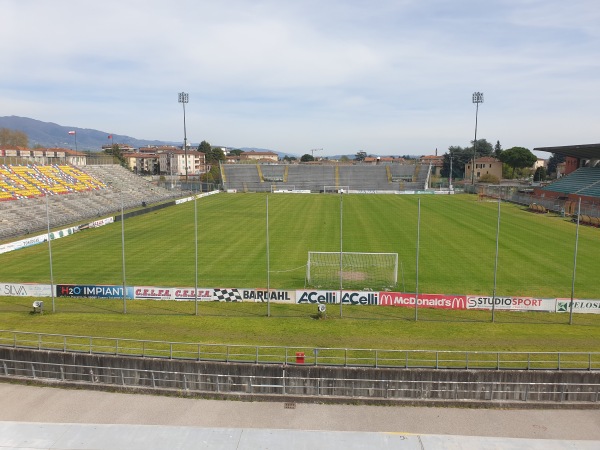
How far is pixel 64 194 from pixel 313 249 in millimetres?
42335

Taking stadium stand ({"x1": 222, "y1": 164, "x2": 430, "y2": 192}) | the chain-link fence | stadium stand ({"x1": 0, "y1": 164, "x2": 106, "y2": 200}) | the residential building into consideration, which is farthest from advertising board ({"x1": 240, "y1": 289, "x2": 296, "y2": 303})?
the residential building

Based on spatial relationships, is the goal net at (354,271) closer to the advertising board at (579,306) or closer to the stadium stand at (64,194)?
the advertising board at (579,306)

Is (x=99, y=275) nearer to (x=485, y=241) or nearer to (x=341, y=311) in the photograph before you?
(x=341, y=311)

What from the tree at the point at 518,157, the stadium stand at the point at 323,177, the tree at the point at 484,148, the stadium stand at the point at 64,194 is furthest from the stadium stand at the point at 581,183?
the tree at the point at 484,148

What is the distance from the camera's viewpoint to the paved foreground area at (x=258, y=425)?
13.1m

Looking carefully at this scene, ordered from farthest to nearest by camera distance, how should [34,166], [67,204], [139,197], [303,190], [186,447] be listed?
1. [303,190]
2. [139,197]
3. [34,166]
4. [67,204]
5. [186,447]

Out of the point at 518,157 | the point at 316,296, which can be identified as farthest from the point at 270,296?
the point at 518,157

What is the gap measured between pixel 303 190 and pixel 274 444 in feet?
290

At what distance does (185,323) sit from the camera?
22422 millimetres

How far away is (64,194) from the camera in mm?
63688

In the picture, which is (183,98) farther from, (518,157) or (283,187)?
(518,157)

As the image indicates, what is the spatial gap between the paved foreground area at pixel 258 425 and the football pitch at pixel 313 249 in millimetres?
9112

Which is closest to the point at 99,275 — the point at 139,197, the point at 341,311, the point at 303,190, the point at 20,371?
the point at 20,371

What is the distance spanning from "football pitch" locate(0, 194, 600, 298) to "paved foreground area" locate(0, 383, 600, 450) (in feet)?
29.9
